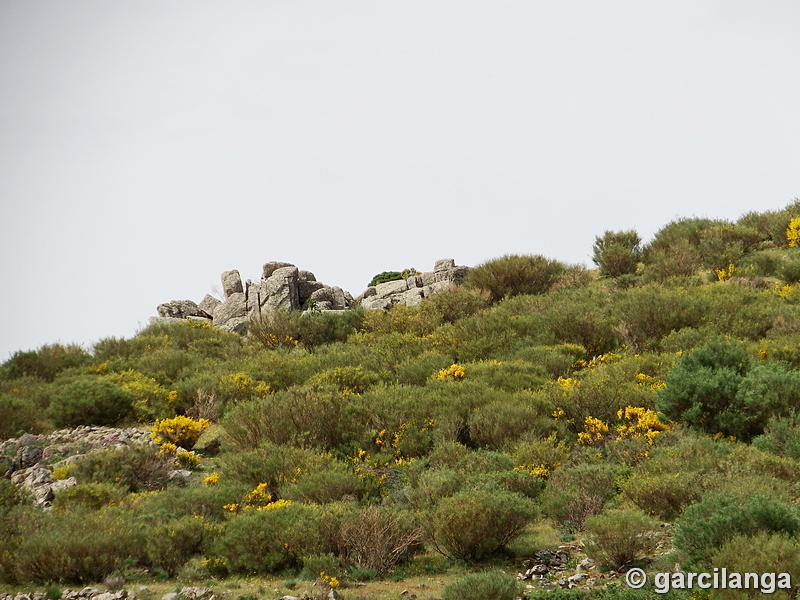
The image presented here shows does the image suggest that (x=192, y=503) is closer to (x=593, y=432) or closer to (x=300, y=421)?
(x=300, y=421)

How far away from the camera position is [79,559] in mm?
8688

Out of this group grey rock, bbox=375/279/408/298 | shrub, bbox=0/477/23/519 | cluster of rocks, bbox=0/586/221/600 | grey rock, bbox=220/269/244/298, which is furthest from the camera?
grey rock, bbox=220/269/244/298

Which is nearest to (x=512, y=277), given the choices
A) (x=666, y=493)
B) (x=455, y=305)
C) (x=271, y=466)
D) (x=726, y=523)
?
(x=455, y=305)

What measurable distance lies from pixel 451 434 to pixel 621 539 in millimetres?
5452

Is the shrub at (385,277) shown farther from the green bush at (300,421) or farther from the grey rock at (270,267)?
the green bush at (300,421)

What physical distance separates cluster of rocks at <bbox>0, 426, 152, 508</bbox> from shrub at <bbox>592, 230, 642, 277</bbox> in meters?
17.1

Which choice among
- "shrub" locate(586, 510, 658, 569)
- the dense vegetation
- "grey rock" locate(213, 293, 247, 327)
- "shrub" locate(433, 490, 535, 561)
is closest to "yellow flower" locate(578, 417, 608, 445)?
the dense vegetation

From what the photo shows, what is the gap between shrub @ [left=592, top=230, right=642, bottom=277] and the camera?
25.5m

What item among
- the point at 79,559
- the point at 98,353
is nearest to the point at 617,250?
the point at 98,353

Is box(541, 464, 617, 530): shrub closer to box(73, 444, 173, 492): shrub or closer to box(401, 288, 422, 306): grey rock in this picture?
box(73, 444, 173, 492): shrub

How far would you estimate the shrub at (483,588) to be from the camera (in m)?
7.29

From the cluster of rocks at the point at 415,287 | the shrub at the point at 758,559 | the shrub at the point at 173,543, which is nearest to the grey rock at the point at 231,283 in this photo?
the cluster of rocks at the point at 415,287

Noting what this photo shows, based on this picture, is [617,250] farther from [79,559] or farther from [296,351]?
[79,559]

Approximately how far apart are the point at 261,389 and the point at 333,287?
15788 millimetres
